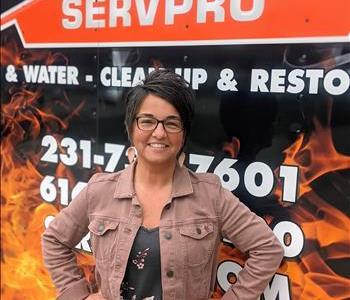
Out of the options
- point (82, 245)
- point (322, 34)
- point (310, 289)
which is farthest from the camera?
point (82, 245)

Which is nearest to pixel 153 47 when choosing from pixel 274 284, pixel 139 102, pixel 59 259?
pixel 139 102

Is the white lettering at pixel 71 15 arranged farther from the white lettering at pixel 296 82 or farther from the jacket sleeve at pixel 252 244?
the jacket sleeve at pixel 252 244

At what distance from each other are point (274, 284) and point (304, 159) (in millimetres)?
456

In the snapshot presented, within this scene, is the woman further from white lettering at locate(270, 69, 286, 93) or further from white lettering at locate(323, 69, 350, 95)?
white lettering at locate(323, 69, 350, 95)

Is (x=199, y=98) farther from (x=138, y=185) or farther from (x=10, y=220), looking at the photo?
(x=10, y=220)

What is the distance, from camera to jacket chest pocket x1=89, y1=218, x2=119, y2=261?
1.50 meters

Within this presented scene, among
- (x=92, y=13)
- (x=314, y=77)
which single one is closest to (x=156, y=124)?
(x=314, y=77)

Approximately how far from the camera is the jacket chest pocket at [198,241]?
4.77 feet

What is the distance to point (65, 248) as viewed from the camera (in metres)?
1.65

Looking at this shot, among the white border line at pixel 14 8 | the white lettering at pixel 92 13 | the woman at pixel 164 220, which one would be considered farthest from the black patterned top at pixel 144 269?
the white border line at pixel 14 8

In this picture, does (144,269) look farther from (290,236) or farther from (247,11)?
(247,11)

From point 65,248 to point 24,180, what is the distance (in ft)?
2.63

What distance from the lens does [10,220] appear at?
2428 millimetres

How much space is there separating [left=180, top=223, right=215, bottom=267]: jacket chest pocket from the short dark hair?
0.95ft
